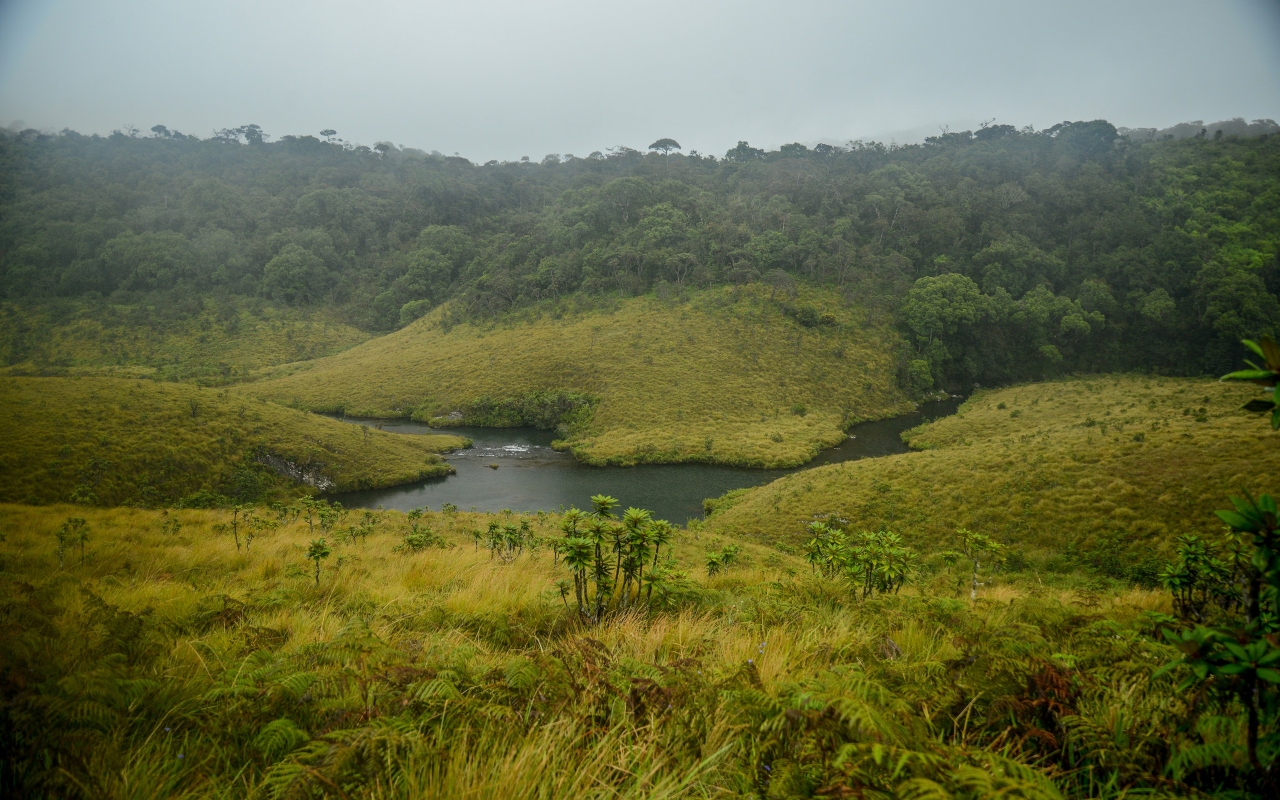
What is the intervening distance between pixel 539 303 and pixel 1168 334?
7395 centimetres

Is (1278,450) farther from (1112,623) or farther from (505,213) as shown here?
(505,213)

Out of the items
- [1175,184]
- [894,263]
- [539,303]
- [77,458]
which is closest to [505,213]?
[539,303]

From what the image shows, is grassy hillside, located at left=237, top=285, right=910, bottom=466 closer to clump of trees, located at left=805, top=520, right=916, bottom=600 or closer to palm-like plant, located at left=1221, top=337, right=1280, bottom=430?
clump of trees, located at left=805, top=520, right=916, bottom=600

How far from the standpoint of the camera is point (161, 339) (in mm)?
67938

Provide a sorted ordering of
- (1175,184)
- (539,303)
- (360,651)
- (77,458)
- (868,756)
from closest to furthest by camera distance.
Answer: (868,756) → (360,651) → (77,458) → (539,303) → (1175,184)

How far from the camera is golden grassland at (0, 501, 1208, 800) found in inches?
82.7

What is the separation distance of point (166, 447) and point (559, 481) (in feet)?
69.5

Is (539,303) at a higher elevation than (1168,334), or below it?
higher

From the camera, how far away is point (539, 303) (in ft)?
209

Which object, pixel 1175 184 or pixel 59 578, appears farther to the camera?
pixel 1175 184

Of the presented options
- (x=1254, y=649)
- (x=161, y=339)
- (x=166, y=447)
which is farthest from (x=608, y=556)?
(x=161, y=339)

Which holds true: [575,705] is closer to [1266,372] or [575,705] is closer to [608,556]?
[608,556]

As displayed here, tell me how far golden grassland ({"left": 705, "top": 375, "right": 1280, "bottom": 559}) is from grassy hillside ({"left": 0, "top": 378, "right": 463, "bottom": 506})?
2388 centimetres

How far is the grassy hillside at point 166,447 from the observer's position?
933 inches
